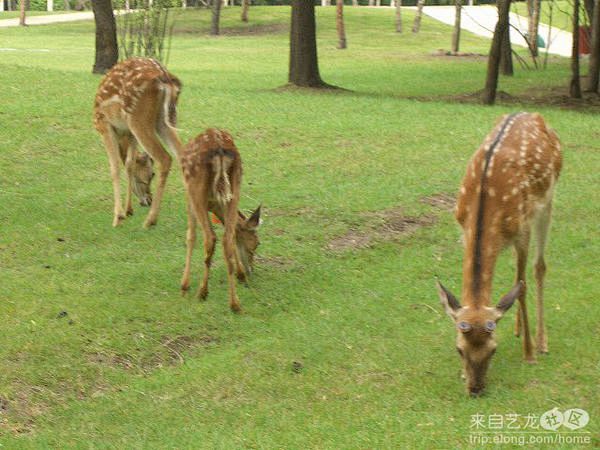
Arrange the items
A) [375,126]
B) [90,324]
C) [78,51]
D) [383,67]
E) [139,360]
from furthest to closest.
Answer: [78,51]
[383,67]
[375,126]
[90,324]
[139,360]

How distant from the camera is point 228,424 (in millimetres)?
6086

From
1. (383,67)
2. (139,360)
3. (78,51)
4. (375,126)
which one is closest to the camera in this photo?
(139,360)

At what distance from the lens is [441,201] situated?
10781 millimetres

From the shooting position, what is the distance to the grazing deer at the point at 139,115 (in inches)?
394

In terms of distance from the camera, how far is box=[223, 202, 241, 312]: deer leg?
791 centimetres

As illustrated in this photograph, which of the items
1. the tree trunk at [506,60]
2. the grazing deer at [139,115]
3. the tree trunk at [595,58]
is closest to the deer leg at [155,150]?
the grazing deer at [139,115]

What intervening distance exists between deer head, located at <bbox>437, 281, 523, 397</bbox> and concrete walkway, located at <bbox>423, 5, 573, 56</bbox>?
30767mm

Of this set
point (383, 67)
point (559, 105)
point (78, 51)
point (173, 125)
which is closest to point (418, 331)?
point (173, 125)

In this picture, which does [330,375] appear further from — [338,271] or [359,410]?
[338,271]

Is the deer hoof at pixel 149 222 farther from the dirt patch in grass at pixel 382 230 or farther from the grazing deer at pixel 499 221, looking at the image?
the grazing deer at pixel 499 221

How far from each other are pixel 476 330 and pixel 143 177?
18.2 feet

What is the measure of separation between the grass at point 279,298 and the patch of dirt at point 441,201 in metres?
0.14

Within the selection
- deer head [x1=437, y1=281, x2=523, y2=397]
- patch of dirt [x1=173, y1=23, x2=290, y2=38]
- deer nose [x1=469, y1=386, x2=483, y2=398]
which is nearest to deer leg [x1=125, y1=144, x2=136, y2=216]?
deer head [x1=437, y1=281, x2=523, y2=397]

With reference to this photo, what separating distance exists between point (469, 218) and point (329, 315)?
184 centimetres
